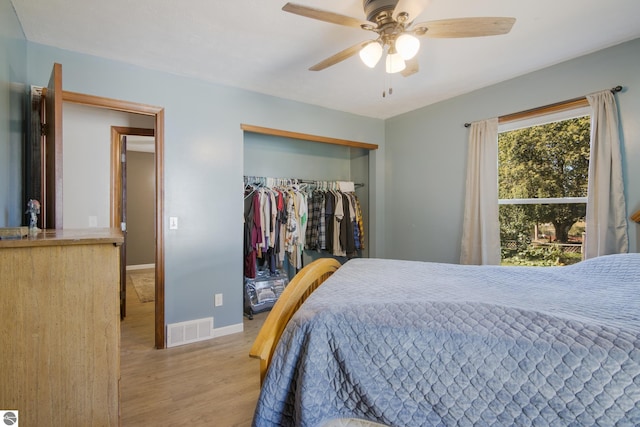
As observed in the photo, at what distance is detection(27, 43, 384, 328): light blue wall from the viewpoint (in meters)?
2.53

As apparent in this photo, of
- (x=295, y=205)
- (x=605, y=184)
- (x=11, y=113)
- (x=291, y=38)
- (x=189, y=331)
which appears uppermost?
(x=291, y=38)

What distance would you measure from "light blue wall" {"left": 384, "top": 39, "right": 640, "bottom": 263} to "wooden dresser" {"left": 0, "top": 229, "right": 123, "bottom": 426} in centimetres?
306

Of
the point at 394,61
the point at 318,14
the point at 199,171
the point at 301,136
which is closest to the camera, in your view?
the point at 318,14

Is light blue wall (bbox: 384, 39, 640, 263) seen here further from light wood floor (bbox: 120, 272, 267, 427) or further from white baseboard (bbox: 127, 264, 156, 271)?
white baseboard (bbox: 127, 264, 156, 271)

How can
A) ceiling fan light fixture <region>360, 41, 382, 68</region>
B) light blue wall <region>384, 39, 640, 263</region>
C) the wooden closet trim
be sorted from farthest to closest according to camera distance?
the wooden closet trim → light blue wall <region>384, 39, 640, 263</region> → ceiling fan light fixture <region>360, 41, 382, 68</region>

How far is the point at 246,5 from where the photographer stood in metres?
1.75

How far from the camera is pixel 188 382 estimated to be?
2104 millimetres

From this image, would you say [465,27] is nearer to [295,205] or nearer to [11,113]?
[295,205]

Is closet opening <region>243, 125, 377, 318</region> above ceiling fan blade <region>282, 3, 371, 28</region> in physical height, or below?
below

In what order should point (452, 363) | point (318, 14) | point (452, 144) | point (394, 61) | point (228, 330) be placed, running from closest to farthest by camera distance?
point (452, 363)
point (318, 14)
point (394, 61)
point (228, 330)
point (452, 144)

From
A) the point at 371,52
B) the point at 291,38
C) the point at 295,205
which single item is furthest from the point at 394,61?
the point at 295,205

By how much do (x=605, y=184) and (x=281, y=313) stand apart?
251cm

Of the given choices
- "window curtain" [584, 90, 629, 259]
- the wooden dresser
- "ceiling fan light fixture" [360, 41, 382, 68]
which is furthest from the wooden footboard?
"window curtain" [584, 90, 629, 259]

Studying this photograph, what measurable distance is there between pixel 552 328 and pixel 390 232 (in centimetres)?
320
